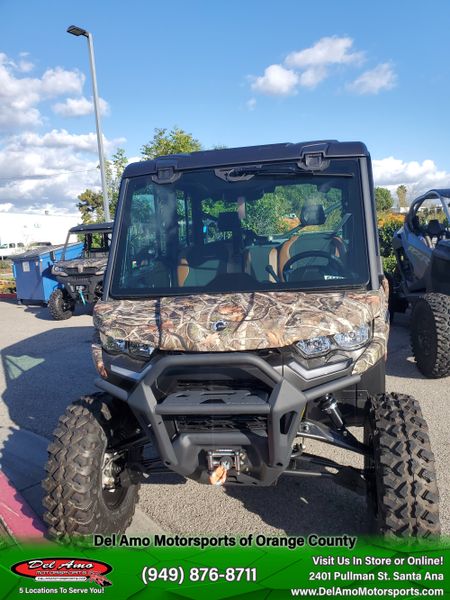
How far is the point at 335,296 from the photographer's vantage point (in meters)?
2.83

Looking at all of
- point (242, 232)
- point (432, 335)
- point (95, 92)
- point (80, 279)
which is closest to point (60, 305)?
point (80, 279)

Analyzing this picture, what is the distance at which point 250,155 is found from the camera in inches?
132

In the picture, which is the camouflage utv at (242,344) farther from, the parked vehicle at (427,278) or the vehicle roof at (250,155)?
the parked vehicle at (427,278)

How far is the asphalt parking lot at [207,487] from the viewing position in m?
3.29

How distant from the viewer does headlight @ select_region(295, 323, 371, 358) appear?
2.64m

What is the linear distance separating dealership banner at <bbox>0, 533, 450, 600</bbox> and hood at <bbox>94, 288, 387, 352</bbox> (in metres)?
1.12

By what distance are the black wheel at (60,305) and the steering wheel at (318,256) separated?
9369 mm

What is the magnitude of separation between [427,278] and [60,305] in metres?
8.12

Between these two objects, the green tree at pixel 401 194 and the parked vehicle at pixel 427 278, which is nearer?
the parked vehicle at pixel 427 278

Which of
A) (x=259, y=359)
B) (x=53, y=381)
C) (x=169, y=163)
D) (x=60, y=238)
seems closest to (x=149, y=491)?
(x=259, y=359)

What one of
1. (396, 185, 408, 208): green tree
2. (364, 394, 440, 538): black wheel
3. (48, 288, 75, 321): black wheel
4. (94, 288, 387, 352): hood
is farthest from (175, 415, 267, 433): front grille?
(396, 185, 408, 208): green tree

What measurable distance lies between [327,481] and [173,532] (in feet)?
3.99

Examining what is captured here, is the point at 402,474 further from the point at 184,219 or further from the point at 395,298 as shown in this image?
the point at 395,298

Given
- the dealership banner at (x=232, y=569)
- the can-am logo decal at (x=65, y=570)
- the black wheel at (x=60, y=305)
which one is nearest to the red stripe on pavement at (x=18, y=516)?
the dealership banner at (x=232, y=569)
